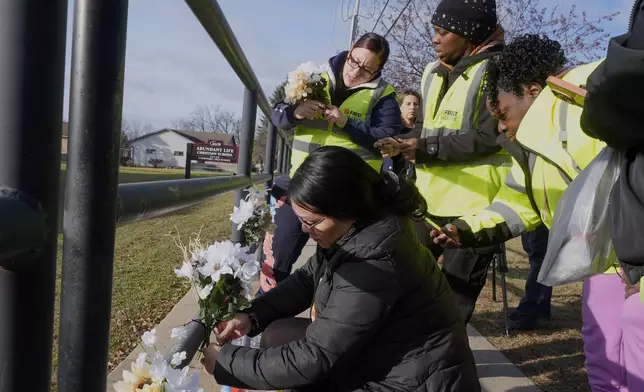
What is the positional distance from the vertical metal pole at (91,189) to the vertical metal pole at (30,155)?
0.23 ft

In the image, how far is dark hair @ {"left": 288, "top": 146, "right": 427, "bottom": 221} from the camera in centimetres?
Result: 171

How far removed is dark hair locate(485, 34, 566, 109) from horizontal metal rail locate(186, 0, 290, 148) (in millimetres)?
990

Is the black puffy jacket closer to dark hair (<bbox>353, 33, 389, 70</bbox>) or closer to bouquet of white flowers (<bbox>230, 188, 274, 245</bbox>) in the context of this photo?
bouquet of white flowers (<bbox>230, 188, 274, 245</bbox>)

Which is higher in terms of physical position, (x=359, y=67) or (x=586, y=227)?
(x=359, y=67)

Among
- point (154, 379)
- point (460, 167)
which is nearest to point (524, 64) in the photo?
point (460, 167)

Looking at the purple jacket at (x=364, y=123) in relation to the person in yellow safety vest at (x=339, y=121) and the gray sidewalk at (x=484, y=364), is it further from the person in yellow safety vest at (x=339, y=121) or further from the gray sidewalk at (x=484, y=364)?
the gray sidewalk at (x=484, y=364)

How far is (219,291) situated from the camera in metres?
1.53

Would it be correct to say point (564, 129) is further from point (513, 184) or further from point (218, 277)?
point (218, 277)

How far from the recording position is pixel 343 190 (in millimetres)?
1728

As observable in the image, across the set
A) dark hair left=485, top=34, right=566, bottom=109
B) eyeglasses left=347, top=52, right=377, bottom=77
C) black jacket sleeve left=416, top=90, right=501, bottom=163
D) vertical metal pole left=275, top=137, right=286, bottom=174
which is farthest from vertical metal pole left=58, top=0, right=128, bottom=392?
vertical metal pole left=275, top=137, right=286, bottom=174

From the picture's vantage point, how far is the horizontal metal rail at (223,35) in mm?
1160

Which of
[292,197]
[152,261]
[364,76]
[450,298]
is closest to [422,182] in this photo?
[364,76]

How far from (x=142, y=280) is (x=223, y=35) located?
A: 322cm

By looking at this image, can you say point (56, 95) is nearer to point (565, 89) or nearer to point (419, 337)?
point (565, 89)
